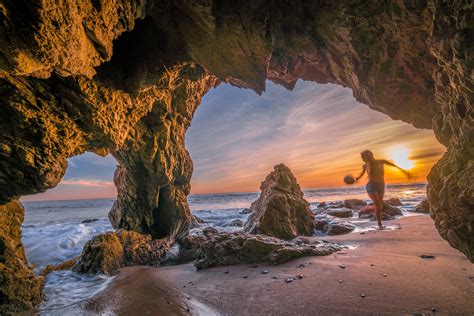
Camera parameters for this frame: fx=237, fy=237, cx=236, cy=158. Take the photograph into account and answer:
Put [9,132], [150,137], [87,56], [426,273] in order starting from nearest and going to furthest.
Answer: [87,56] < [426,273] < [9,132] < [150,137]

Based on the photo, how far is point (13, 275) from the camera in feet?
13.0

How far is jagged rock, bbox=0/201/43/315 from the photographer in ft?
12.6

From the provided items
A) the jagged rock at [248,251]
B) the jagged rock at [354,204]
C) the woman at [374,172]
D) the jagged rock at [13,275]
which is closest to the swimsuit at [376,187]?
the woman at [374,172]

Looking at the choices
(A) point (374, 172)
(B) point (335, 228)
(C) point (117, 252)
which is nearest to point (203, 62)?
(A) point (374, 172)

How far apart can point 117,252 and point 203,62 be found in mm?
5575

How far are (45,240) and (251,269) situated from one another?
12449 millimetres

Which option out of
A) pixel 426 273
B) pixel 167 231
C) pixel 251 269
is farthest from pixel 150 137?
pixel 426 273

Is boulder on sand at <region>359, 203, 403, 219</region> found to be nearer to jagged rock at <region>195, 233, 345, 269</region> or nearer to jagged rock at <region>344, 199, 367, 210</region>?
jagged rock at <region>344, 199, 367, 210</region>

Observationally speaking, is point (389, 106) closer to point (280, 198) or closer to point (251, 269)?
point (251, 269)

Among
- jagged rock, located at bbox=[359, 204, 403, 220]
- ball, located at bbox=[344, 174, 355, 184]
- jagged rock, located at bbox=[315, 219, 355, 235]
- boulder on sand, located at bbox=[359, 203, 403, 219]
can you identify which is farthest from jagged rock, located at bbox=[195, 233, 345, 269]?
boulder on sand, located at bbox=[359, 203, 403, 219]

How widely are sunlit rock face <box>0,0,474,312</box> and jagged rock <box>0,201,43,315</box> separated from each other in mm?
502

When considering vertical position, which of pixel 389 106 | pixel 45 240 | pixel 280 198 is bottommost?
pixel 45 240

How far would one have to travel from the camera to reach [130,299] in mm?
3867

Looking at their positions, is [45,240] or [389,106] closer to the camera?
[389,106]
